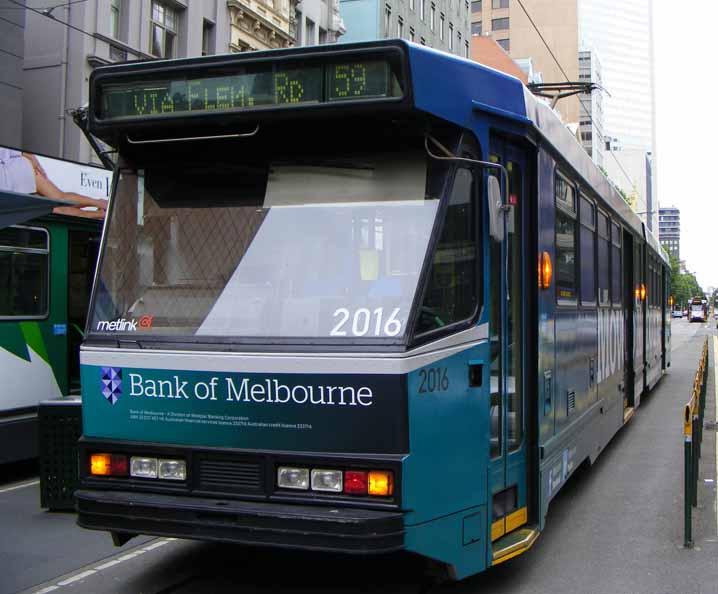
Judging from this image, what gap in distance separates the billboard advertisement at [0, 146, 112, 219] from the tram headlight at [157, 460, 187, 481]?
4.47m

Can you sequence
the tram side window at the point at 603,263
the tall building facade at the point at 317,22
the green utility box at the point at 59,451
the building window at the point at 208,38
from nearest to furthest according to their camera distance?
the green utility box at the point at 59,451 → the tram side window at the point at 603,263 → the building window at the point at 208,38 → the tall building facade at the point at 317,22

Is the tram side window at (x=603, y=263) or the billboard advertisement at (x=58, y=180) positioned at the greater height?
the billboard advertisement at (x=58, y=180)

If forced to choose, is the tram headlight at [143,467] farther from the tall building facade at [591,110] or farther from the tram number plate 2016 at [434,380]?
the tall building facade at [591,110]

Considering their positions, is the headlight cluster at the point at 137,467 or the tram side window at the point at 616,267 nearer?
the headlight cluster at the point at 137,467

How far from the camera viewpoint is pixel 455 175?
15.7 ft

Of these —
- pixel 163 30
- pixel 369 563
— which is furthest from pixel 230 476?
pixel 163 30

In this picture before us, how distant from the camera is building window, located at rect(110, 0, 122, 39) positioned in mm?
22203

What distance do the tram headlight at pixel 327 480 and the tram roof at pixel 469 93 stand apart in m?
1.93

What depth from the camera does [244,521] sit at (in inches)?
179

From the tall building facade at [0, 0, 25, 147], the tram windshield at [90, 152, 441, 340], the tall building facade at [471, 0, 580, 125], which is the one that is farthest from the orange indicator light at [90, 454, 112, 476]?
the tall building facade at [471, 0, 580, 125]

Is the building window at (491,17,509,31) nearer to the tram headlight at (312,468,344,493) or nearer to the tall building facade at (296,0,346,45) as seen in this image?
the tall building facade at (296,0,346,45)

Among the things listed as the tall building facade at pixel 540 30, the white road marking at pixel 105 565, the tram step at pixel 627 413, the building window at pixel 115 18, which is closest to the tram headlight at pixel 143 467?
the white road marking at pixel 105 565

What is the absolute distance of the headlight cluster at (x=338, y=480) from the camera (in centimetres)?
446

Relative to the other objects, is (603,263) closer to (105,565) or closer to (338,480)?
(338,480)
